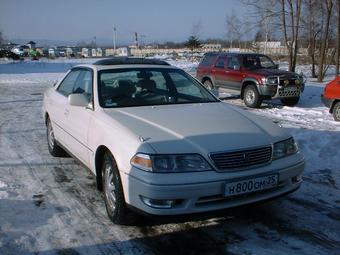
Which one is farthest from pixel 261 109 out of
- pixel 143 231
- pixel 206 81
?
pixel 143 231

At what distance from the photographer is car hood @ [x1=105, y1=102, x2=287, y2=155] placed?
3684mm

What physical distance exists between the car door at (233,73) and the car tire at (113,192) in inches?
395

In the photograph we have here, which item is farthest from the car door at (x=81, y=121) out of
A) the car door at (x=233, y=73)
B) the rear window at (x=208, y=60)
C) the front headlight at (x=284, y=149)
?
the rear window at (x=208, y=60)

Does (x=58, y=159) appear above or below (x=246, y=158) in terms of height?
below

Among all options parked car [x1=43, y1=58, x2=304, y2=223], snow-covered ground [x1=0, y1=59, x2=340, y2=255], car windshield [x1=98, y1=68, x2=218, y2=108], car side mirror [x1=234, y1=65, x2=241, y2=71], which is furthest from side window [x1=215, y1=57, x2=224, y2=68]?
parked car [x1=43, y1=58, x2=304, y2=223]

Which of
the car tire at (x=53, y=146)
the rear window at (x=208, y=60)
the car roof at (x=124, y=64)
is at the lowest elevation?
the car tire at (x=53, y=146)

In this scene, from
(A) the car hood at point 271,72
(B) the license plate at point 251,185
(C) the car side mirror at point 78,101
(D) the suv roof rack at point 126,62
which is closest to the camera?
(B) the license plate at point 251,185

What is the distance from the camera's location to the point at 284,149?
163 inches

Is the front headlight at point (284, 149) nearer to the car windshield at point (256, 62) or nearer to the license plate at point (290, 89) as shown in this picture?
the license plate at point (290, 89)

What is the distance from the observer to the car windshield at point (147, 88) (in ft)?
16.2

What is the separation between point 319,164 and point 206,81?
972 centimetres

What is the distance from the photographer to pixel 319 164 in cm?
625

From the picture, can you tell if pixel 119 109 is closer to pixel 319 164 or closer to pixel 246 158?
pixel 246 158

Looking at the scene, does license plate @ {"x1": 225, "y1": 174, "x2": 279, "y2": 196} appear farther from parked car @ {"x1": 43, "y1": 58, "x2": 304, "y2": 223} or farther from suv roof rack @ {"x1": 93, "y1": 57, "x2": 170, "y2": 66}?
suv roof rack @ {"x1": 93, "y1": 57, "x2": 170, "y2": 66}
